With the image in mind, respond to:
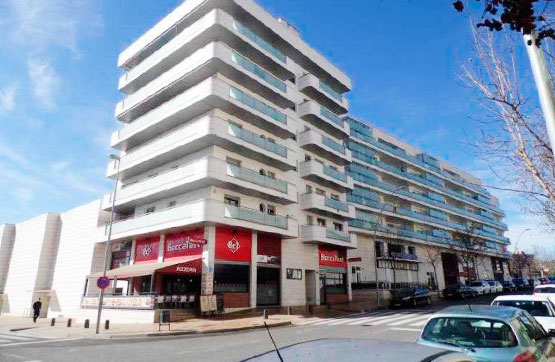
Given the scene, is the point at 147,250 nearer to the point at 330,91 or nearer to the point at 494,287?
the point at 330,91

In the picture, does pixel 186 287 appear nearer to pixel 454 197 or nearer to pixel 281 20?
pixel 281 20

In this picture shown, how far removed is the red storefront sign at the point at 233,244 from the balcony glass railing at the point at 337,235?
26.9 ft

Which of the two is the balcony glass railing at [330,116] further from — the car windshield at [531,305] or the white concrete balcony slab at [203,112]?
the car windshield at [531,305]

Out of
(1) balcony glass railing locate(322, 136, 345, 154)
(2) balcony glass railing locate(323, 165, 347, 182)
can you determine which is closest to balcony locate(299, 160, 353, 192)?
(2) balcony glass railing locate(323, 165, 347, 182)

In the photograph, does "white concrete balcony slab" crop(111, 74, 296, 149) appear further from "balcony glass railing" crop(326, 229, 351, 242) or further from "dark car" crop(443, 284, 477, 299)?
"dark car" crop(443, 284, 477, 299)

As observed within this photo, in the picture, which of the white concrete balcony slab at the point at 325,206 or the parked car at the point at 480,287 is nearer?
the white concrete balcony slab at the point at 325,206

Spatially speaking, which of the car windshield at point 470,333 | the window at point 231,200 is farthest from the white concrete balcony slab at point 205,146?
the car windshield at point 470,333

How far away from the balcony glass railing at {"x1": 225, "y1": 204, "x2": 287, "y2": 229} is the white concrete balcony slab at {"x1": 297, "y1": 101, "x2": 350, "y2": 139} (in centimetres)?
1076

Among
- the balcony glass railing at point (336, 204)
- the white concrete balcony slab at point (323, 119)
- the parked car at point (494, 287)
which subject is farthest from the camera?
the parked car at point (494, 287)

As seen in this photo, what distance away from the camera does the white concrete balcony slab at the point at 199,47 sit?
86.5 ft

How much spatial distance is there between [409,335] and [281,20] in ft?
99.8

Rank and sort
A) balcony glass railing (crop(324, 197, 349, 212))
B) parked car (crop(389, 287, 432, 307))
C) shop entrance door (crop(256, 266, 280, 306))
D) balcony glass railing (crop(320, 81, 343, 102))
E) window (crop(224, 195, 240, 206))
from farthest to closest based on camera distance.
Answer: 1. balcony glass railing (crop(320, 81, 343, 102))
2. balcony glass railing (crop(324, 197, 349, 212))
3. parked car (crop(389, 287, 432, 307))
4. shop entrance door (crop(256, 266, 280, 306))
5. window (crop(224, 195, 240, 206))

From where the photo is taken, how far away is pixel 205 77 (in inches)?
1065

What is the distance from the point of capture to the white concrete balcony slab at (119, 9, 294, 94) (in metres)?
26.4
